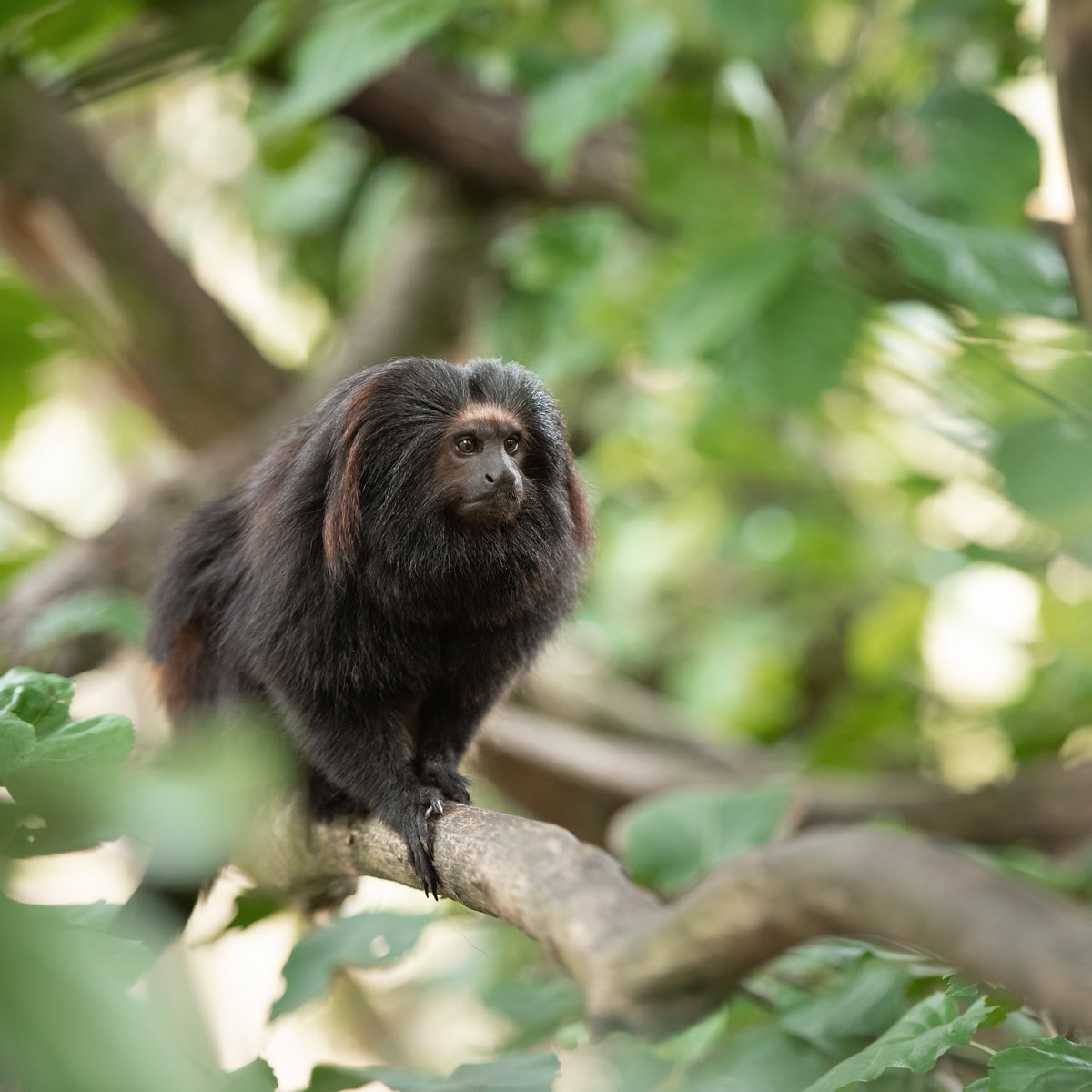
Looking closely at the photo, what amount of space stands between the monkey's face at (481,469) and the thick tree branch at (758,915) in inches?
30.4

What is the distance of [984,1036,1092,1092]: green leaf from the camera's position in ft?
4.80

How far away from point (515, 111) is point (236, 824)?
4.61 meters

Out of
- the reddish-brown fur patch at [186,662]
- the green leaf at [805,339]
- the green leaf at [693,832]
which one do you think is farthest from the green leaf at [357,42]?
the green leaf at [693,832]

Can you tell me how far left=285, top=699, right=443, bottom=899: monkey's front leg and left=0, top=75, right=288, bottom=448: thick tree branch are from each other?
1703 millimetres

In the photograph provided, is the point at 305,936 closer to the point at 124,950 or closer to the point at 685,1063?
the point at 685,1063

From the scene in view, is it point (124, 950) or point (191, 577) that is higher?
point (124, 950)

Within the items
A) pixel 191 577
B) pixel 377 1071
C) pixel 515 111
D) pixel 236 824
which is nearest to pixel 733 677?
pixel 515 111

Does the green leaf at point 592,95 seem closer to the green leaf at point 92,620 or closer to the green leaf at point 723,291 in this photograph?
the green leaf at point 723,291

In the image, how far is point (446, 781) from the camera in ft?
7.82

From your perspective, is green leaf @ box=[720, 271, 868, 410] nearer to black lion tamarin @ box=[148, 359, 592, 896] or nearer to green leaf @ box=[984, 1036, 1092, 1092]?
black lion tamarin @ box=[148, 359, 592, 896]

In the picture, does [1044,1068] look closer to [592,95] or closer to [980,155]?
[592,95]

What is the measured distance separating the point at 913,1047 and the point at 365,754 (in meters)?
1.12

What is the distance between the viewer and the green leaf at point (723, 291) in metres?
2.76

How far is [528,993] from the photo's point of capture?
107 inches
